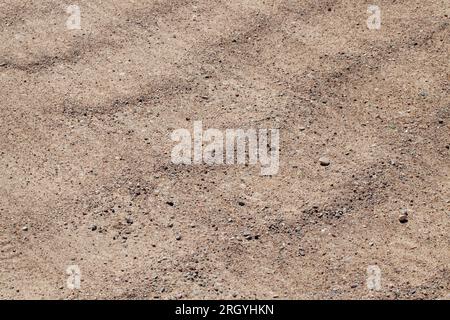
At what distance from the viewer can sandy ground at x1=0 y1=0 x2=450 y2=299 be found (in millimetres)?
2545

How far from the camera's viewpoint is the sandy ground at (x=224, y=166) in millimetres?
2545

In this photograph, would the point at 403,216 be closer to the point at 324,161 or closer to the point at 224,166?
the point at 324,161

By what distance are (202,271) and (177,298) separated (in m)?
0.13

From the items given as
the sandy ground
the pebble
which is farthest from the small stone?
the pebble

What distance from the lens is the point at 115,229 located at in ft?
8.72

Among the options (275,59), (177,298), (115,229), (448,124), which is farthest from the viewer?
(275,59)

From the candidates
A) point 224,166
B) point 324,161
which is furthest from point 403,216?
point 224,166

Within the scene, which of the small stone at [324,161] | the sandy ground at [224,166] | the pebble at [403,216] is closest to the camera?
the sandy ground at [224,166]

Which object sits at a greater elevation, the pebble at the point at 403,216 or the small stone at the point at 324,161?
the small stone at the point at 324,161

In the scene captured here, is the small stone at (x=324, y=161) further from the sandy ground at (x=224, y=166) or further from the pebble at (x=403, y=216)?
the pebble at (x=403, y=216)

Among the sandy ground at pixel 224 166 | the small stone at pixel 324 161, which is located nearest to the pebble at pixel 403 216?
the sandy ground at pixel 224 166

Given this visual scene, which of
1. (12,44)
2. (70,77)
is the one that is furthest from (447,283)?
(12,44)

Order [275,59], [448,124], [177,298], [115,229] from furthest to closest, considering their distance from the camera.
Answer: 1. [275,59]
2. [448,124]
3. [115,229]
4. [177,298]

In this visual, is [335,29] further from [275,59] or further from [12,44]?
[12,44]
